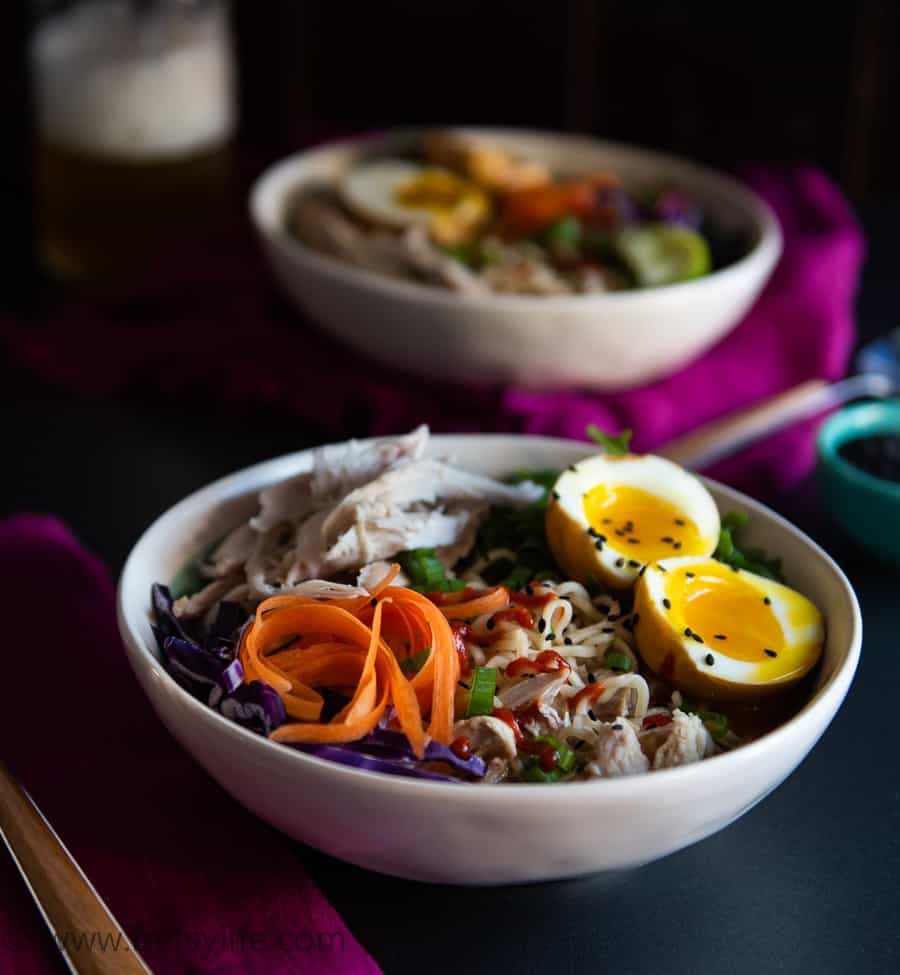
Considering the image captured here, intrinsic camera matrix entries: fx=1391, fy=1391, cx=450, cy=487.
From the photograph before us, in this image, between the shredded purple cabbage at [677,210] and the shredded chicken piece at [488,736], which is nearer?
the shredded chicken piece at [488,736]

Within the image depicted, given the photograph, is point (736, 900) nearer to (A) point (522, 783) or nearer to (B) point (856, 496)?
(A) point (522, 783)

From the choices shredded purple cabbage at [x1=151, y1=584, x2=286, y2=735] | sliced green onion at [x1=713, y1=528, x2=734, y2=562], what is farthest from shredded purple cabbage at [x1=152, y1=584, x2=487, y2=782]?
sliced green onion at [x1=713, y1=528, x2=734, y2=562]

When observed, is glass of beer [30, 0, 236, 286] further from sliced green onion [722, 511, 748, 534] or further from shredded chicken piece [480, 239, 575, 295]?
sliced green onion [722, 511, 748, 534]

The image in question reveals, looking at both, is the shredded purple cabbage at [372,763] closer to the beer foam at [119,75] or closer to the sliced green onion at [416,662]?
the sliced green onion at [416,662]

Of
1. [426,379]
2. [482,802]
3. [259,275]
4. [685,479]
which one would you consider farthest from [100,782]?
[259,275]

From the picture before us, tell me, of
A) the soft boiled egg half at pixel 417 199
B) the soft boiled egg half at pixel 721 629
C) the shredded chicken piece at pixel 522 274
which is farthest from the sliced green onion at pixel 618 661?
the soft boiled egg half at pixel 417 199

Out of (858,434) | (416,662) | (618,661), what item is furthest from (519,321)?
(416,662)
